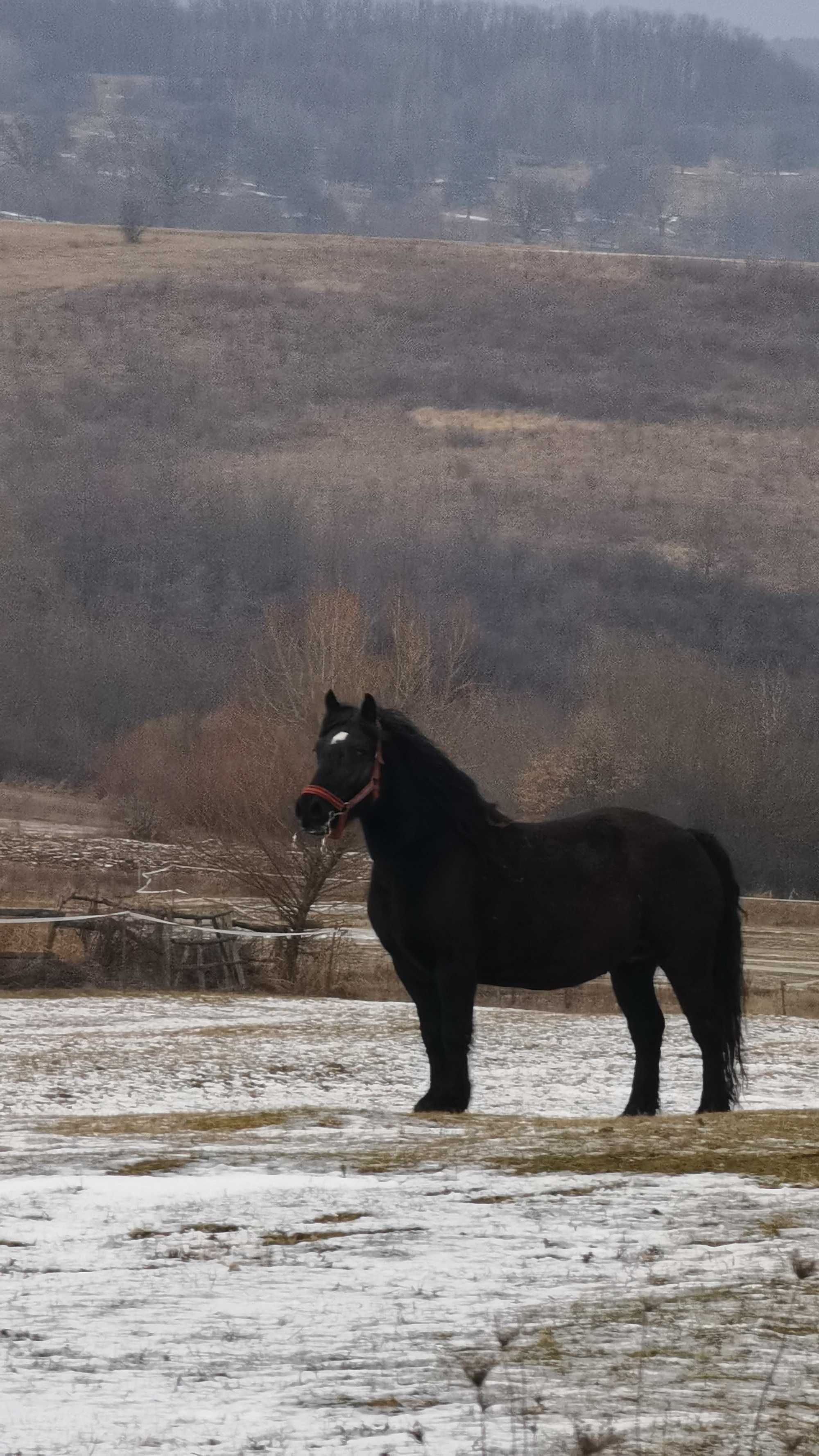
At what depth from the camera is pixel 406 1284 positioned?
6.26 metres

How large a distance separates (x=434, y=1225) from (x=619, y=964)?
188 inches

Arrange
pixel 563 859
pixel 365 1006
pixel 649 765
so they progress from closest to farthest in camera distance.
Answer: pixel 563 859, pixel 365 1006, pixel 649 765

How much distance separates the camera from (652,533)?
101m

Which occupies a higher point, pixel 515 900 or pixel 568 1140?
pixel 515 900

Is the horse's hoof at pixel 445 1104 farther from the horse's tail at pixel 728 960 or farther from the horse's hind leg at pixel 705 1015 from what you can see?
the horse's tail at pixel 728 960

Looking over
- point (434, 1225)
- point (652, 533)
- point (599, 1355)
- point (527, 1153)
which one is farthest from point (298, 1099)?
point (652, 533)

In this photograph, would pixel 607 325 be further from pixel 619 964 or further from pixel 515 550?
pixel 619 964

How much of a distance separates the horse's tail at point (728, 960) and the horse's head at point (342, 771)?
7.39ft

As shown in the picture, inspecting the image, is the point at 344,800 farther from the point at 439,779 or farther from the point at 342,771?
the point at 439,779

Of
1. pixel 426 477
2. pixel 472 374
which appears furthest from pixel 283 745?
pixel 472 374

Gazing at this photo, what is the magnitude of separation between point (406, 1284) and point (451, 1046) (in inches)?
172

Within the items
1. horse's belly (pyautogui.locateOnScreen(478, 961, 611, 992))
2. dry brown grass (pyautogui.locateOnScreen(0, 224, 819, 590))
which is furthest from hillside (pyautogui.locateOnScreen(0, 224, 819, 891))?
horse's belly (pyautogui.locateOnScreen(478, 961, 611, 992))

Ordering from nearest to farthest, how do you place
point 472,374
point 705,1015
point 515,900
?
point 515,900 < point 705,1015 < point 472,374

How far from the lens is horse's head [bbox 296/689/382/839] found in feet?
34.2
